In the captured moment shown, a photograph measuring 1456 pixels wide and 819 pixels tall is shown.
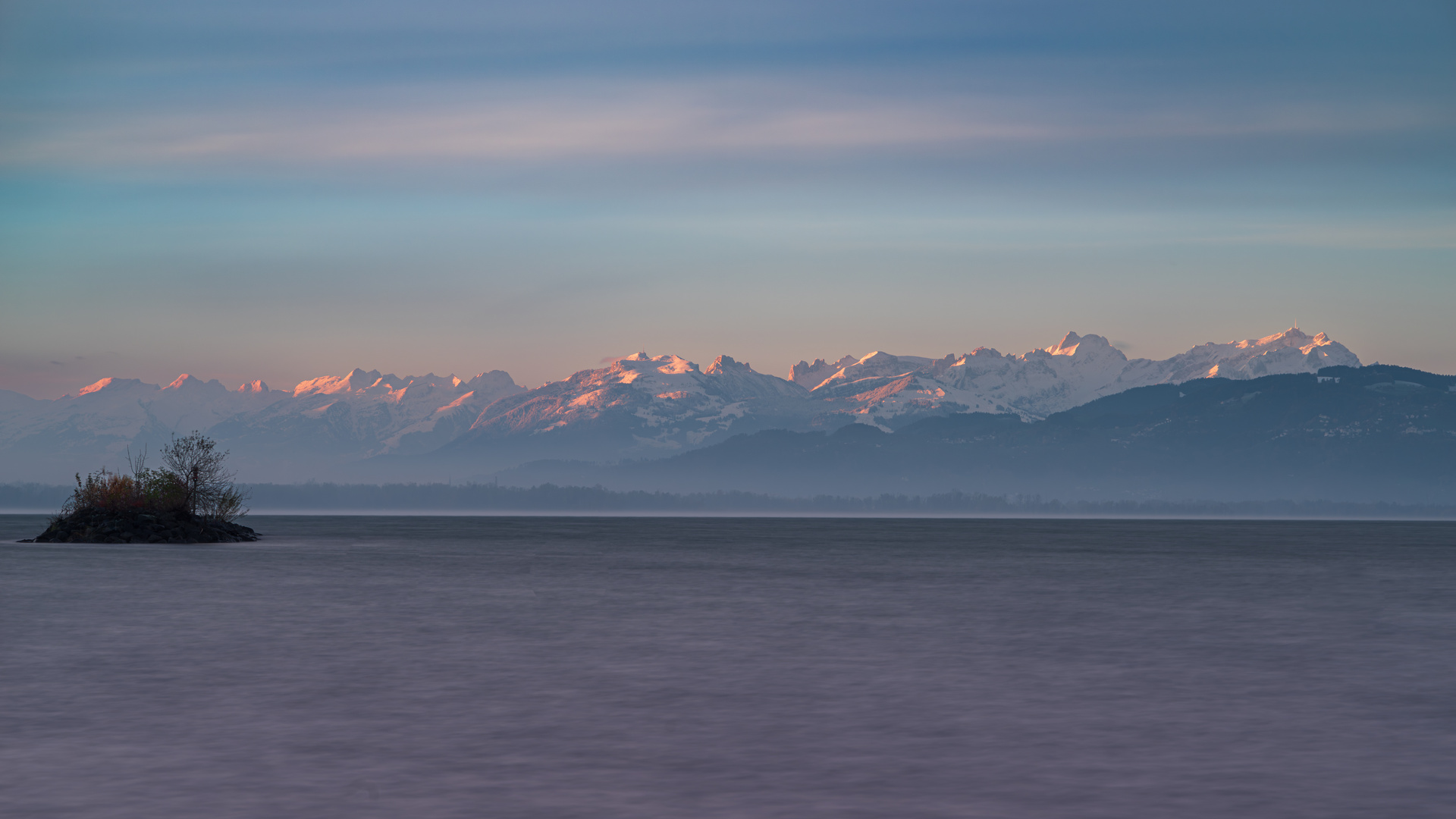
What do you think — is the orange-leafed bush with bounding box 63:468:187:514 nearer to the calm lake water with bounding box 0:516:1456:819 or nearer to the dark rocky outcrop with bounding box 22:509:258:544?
the dark rocky outcrop with bounding box 22:509:258:544

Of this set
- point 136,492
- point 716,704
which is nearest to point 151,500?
point 136,492

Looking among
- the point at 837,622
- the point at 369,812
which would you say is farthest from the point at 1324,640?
the point at 369,812

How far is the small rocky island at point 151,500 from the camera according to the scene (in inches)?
4879

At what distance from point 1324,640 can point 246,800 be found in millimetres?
39272

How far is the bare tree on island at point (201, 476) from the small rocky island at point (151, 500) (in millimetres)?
71

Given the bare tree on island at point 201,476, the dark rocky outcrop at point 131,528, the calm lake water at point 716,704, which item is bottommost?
the calm lake water at point 716,704

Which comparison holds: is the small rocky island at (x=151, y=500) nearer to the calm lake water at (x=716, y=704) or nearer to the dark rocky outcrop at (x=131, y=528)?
the dark rocky outcrop at (x=131, y=528)

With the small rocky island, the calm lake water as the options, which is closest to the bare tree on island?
the small rocky island

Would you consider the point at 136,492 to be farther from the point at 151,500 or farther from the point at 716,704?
the point at 716,704

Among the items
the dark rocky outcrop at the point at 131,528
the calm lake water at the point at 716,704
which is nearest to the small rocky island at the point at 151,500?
the dark rocky outcrop at the point at 131,528

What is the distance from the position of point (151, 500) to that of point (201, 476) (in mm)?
5237

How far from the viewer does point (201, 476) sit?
126 metres

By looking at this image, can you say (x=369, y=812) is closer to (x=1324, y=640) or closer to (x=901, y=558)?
(x=1324, y=640)

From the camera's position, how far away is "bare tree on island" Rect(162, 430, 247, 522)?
12225 centimetres
